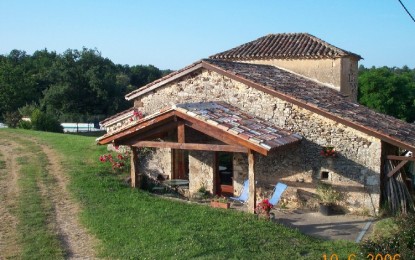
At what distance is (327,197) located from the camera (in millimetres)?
11781

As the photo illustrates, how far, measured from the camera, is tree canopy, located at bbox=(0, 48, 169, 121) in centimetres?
4219

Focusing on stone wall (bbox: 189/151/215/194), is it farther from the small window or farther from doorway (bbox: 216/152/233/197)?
the small window

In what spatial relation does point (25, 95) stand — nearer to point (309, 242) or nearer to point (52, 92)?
point (52, 92)

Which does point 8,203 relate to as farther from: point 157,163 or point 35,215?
point 157,163

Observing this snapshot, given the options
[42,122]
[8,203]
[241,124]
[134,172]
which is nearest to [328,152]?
[241,124]

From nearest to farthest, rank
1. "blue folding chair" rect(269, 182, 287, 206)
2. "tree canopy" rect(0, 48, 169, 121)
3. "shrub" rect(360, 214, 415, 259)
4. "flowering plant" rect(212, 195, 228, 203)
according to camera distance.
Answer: "shrub" rect(360, 214, 415, 259) → "blue folding chair" rect(269, 182, 287, 206) → "flowering plant" rect(212, 195, 228, 203) → "tree canopy" rect(0, 48, 169, 121)

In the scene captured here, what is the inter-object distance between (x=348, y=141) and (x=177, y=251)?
19.9 ft

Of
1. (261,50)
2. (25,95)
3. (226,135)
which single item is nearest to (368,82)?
(261,50)

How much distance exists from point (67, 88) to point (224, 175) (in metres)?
35.2

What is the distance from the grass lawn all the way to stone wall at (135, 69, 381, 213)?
8.78 ft

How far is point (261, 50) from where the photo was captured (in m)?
18.7

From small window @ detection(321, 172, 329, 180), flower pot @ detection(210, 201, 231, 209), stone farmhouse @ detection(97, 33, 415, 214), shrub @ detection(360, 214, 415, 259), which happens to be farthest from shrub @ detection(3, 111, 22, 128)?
shrub @ detection(360, 214, 415, 259)

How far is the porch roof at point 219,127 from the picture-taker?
1008 centimetres

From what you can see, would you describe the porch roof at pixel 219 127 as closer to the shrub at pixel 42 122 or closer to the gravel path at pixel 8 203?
the gravel path at pixel 8 203
